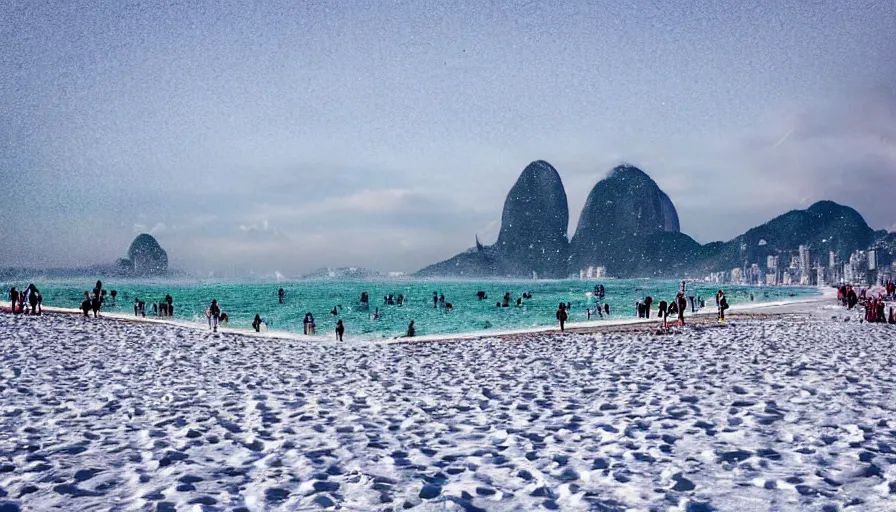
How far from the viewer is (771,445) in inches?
242

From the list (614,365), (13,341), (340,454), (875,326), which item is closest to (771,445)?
(340,454)

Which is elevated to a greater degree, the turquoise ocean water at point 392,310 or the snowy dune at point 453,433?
the snowy dune at point 453,433

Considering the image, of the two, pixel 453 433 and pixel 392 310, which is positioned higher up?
pixel 453 433

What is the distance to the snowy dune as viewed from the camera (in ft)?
15.6

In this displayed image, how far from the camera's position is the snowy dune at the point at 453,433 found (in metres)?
4.75

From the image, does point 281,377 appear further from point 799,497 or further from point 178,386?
point 799,497

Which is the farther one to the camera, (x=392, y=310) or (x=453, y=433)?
(x=392, y=310)

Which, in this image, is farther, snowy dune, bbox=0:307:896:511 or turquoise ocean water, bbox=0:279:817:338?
turquoise ocean water, bbox=0:279:817:338

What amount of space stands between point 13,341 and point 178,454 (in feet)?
48.1

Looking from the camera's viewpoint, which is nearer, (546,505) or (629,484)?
(546,505)

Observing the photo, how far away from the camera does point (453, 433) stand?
7059 mm

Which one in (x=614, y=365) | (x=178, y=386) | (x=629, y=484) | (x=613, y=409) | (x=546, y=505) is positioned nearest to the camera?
(x=546, y=505)

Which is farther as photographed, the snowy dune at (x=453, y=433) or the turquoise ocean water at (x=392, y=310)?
the turquoise ocean water at (x=392, y=310)

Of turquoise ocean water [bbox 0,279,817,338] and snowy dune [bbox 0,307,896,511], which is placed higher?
snowy dune [bbox 0,307,896,511]
